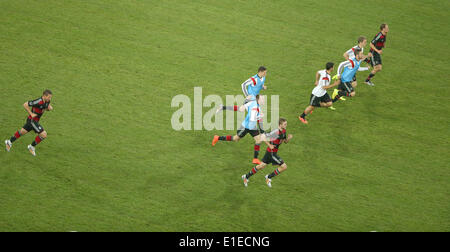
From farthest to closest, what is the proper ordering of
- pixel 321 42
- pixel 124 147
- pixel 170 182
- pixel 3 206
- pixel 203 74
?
pixel 321 42
pixel 203 74
pixel 124 147
pixel 170 182
pixel 3 206

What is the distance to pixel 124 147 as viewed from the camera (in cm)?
1235

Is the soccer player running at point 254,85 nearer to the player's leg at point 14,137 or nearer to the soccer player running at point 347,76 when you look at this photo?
the soccer player running at point 347,76

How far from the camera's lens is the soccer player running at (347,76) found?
14.3 m

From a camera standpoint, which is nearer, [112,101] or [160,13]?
[112,101]

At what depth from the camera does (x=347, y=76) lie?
14445 millimetres

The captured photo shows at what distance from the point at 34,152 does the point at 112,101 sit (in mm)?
3121

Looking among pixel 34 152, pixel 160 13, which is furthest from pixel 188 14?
pixel 34 152

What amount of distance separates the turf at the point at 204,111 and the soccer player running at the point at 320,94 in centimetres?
44

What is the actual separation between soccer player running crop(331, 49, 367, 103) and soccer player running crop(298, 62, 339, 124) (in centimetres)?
72

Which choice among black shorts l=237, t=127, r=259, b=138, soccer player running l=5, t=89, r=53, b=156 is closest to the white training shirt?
black shorts l=237, t=127, r=259, b=138

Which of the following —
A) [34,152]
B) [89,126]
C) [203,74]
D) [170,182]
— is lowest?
[170,182]

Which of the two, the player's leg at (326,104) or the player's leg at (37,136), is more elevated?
the player's leg at (326,104)

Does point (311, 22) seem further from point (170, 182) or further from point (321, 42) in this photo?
point (170, 182)

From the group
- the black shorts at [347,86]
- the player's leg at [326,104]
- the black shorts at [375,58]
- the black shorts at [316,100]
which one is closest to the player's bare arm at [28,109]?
the black shorts at [316,100]
